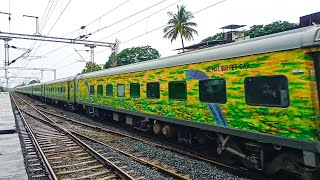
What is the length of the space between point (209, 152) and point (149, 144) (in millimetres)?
2293

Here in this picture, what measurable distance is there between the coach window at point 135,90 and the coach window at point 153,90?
3.13ft

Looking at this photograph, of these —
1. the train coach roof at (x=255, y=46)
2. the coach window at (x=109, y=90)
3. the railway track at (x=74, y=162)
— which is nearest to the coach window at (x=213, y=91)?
the train coach roof at (x=255, y=46)

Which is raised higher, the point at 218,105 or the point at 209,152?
the point at 218,105

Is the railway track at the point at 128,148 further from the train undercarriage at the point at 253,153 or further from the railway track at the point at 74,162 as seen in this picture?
the railway track at the point at 74,162

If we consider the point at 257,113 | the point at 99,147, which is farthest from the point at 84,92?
the point at 257,113

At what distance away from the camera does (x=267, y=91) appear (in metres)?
6.24

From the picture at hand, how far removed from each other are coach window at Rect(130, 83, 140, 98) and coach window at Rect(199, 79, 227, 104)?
4301mm

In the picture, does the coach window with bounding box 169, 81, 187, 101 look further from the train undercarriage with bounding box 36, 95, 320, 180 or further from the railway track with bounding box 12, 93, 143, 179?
the railway track with bounding box 12, 93, 143, 179

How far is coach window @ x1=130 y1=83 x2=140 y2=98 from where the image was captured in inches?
473

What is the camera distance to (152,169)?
766 cm

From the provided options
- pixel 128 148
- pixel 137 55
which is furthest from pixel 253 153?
pixel 137 55

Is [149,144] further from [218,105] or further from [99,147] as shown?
[218,105]

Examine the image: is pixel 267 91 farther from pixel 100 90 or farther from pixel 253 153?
pixel 100 90

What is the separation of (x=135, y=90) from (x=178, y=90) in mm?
3423
